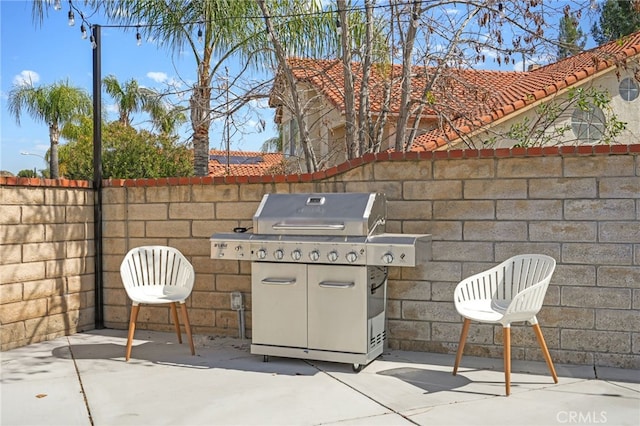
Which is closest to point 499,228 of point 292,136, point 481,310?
point 481,310

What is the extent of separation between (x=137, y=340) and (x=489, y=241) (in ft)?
11.1

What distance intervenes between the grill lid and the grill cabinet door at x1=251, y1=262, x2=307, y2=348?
0.31m

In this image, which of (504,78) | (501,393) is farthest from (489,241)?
(504,78)

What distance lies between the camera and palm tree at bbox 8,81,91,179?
25062 mm

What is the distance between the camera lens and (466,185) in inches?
197

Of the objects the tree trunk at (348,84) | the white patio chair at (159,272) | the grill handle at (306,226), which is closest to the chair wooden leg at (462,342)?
the grill handle at (306,226)

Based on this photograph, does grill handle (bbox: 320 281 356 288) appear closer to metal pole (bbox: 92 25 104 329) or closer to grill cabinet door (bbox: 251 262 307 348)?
grill cabinet door (bbox: 251 262 307 348)

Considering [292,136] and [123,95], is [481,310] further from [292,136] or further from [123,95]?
[123,95]

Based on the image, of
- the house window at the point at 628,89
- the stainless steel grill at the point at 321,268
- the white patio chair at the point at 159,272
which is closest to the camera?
the stainless steel grill at the point at 321,268

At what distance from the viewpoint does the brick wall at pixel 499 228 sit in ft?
15.2

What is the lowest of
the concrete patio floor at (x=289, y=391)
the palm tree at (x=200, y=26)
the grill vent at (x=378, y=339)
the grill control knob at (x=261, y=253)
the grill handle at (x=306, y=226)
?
the concrete patio floor at (x=289, y=391)

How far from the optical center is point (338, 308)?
4.61m

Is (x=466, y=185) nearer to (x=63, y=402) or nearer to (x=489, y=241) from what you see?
(x=489, y=241)

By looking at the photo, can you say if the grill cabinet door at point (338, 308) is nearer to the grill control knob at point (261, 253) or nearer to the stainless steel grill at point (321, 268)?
the stainless steel grill at point (321, 268)
